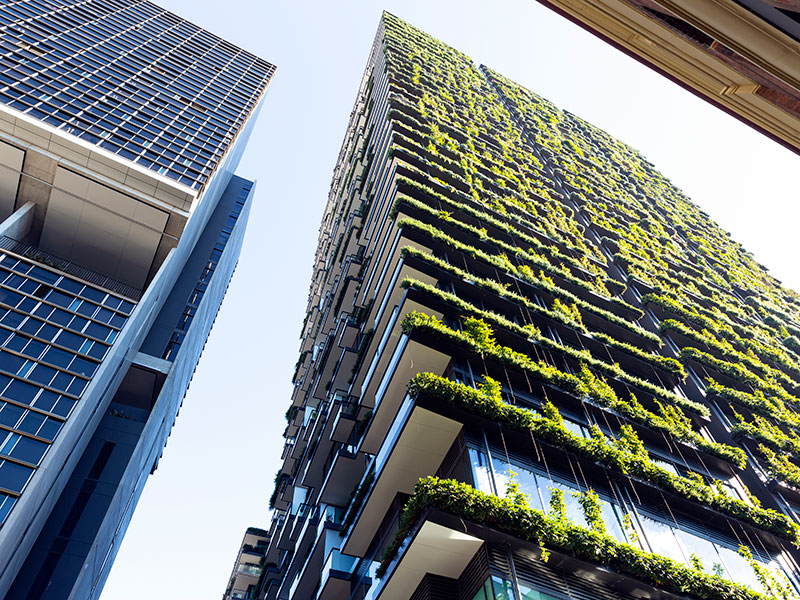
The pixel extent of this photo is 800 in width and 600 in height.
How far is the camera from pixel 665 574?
14172 mm

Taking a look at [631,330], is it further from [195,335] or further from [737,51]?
[195,335]

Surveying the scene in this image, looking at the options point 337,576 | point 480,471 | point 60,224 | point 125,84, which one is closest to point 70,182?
point 60,224

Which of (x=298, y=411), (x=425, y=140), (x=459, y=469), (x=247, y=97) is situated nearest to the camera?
Answer: (x=459, y=469)

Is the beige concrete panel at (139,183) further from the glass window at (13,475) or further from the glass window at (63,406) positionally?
the glass window at (13,475)

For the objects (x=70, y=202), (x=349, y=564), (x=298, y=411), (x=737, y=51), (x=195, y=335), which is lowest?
(x=195, y=335)

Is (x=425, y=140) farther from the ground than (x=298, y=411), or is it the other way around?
(x=425, y=140)

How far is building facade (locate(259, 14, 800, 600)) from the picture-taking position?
13.7 m

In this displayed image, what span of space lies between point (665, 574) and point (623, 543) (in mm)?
1331

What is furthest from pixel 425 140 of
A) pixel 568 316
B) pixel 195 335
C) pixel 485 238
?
pixel 195 335

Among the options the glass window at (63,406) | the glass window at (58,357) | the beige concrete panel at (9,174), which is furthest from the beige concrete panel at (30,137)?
the glass window at (63,406)

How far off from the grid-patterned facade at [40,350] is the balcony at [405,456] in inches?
890

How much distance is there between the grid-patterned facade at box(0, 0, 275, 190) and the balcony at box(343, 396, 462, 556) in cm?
4164

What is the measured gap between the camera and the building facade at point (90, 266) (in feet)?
113

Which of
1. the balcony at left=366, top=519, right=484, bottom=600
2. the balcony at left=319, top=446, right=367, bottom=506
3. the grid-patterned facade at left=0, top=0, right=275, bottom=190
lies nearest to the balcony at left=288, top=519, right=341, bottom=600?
the balcony at left=319, top=446, right=367, bottom=506
